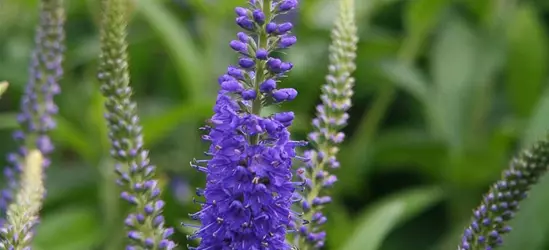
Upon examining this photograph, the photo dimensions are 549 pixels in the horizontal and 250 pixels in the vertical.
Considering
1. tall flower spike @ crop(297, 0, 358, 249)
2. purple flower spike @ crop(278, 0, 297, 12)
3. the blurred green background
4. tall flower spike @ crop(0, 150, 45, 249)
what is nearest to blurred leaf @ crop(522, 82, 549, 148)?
the blurred green background

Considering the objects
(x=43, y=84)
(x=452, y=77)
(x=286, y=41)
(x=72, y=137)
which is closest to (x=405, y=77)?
(x=452, y=77)

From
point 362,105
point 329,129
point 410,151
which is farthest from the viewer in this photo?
point 362,105

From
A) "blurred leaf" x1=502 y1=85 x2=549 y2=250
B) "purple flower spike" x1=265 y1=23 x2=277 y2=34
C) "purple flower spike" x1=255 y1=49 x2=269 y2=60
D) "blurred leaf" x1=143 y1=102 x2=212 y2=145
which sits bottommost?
"blurred leaf" x1=502 y1=85 x2=549 y2=250

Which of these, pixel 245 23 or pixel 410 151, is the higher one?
pixel 245 23

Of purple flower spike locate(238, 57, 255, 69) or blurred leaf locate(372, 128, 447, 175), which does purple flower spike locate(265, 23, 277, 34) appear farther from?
blurred leaf locate(372, 128, 447, 175)

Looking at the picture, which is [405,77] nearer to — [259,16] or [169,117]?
[169,117]

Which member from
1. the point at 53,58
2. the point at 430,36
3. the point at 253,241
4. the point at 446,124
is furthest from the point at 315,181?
the point at 430,36

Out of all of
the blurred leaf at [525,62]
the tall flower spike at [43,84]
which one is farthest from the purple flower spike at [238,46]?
the blurred leaf at [525,62]
